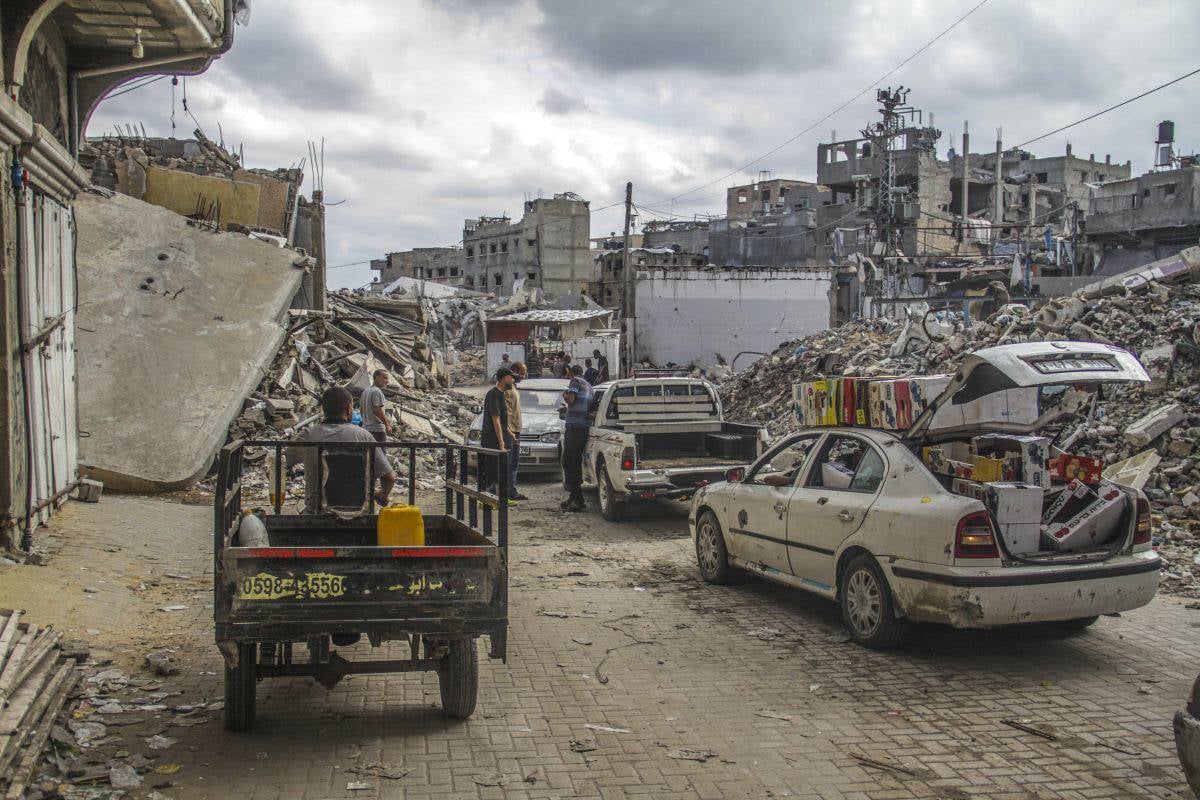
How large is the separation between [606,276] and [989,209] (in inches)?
1111

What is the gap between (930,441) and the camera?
7.38 m

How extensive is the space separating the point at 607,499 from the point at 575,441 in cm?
131

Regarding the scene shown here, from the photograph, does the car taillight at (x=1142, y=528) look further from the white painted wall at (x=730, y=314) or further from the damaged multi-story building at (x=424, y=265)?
the damaged multi-story building at (x=424, y=265)

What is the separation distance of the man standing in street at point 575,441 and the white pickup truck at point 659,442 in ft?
0.45

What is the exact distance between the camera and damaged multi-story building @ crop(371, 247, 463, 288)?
90750 millimetres

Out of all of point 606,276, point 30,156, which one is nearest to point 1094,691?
point 30,156

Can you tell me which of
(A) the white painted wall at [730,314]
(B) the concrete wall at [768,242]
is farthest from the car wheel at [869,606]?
(B) the concrete wall at [768,242]

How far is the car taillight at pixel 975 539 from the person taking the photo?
20.4 ft

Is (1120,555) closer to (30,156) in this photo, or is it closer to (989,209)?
(30,156)

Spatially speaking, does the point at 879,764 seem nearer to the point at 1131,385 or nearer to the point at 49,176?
the point at 49,176

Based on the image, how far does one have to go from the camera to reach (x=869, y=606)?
698cm

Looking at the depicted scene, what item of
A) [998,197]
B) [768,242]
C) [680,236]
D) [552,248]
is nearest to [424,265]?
[552,248]

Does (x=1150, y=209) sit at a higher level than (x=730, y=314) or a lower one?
higher

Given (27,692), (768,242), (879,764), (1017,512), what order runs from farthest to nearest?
1. (768,242)
2. (1017,512)
3. (879,764)
4. (27,692)
